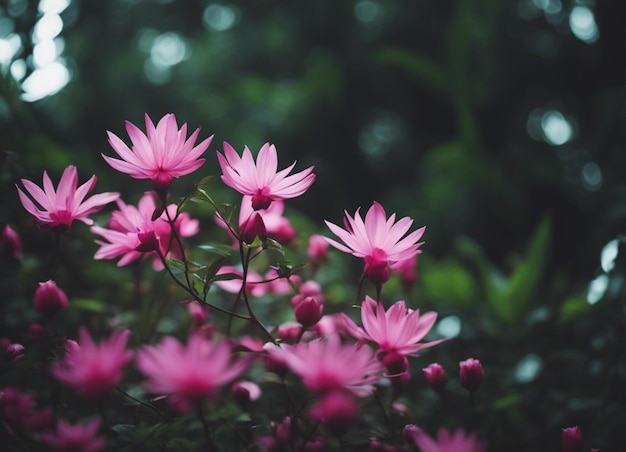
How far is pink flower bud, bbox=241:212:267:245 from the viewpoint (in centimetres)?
53

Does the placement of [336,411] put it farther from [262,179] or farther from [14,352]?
[14,352]

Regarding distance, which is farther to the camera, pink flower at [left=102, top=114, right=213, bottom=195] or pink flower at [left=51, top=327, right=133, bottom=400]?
pink flower at [left=102, top=114, right=213, bottom=195]

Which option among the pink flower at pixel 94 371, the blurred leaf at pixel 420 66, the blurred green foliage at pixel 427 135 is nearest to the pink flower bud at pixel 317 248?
the blurred green foliage at pixel 427 135

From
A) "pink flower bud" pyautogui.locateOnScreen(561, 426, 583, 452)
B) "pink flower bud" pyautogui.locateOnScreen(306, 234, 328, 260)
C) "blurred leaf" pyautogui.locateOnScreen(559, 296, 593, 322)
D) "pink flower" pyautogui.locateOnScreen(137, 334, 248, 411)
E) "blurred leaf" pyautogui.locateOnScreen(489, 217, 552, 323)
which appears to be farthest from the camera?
"blurred leaf" pyautogui.locateOnScreen(489, 217, 552, 323)

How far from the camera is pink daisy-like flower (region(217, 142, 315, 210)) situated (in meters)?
0.53

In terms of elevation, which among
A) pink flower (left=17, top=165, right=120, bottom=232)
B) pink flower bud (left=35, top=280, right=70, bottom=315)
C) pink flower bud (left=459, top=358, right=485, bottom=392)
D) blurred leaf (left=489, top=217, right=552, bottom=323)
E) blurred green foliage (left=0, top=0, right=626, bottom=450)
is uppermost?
blurred green foliage (left=0, top=0, right=626, bottom=450)

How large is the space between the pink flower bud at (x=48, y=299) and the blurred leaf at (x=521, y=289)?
0.94m

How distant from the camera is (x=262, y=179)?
540 mm

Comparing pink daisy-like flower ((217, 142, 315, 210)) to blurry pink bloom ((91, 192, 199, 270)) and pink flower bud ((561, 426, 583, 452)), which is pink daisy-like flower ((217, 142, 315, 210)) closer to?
blurry pink bloom ((91, 192, 199, 270))

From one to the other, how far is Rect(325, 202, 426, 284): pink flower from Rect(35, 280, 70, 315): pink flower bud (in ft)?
1.08

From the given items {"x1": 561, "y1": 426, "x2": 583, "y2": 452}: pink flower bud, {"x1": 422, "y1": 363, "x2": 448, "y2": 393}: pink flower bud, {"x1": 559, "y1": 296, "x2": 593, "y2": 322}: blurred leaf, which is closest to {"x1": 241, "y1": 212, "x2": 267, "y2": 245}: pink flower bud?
{"x1": 422, "y1": 363, "x2": 448, "y2": 393}: pink flower bud

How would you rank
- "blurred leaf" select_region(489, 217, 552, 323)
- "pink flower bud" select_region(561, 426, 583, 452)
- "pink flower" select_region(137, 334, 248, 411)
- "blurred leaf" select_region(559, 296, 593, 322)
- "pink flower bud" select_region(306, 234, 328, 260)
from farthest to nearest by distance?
"blurred leaf" select_region(489, 217, 552, 323) → "blurred leaf" select_region(559, 296, 593, 322) → "pink flower bud" select_region(306, 234, 328, 260) → "pink flower bud" select_region(561, 426, 583, 452) → "pink flower" select_region(137, 334, 248, 411)

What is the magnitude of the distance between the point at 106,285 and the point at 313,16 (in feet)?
4.81

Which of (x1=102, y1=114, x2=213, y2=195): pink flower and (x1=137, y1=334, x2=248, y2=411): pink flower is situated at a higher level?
(x1=102, y1=114, x2=213, y2=195): pink flower
